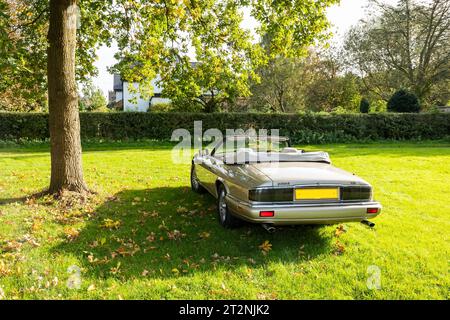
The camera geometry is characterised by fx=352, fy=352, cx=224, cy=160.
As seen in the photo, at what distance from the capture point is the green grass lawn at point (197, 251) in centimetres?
353

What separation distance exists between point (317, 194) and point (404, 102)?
21624 millimetres

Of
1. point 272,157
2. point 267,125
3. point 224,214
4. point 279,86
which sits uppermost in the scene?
point 279,86

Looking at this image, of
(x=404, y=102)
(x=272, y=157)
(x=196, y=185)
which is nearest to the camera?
(x=272, y=157)

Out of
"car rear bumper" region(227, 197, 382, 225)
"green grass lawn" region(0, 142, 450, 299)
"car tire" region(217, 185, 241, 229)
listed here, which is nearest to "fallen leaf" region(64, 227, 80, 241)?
"green grass lawn" region(0, 142, 450, 299)

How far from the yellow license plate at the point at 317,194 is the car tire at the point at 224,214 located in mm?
1158

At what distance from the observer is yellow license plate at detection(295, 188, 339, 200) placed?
4.28 meters

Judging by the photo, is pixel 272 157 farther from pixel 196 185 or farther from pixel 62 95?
pixel 62 95

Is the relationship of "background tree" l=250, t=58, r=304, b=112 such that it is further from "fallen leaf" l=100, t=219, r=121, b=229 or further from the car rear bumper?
the car rear bumper

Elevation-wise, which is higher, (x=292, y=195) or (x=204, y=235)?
(x=292, y=195)

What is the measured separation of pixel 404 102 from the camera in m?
22.8

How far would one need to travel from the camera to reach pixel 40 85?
30.3 ft

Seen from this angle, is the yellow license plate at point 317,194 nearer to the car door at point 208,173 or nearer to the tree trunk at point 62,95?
the car door at point 208,173

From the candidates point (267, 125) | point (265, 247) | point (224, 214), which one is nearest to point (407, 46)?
point (267, 125)

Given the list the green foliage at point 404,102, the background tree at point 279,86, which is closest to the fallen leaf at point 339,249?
the green foliage at point 404,102
